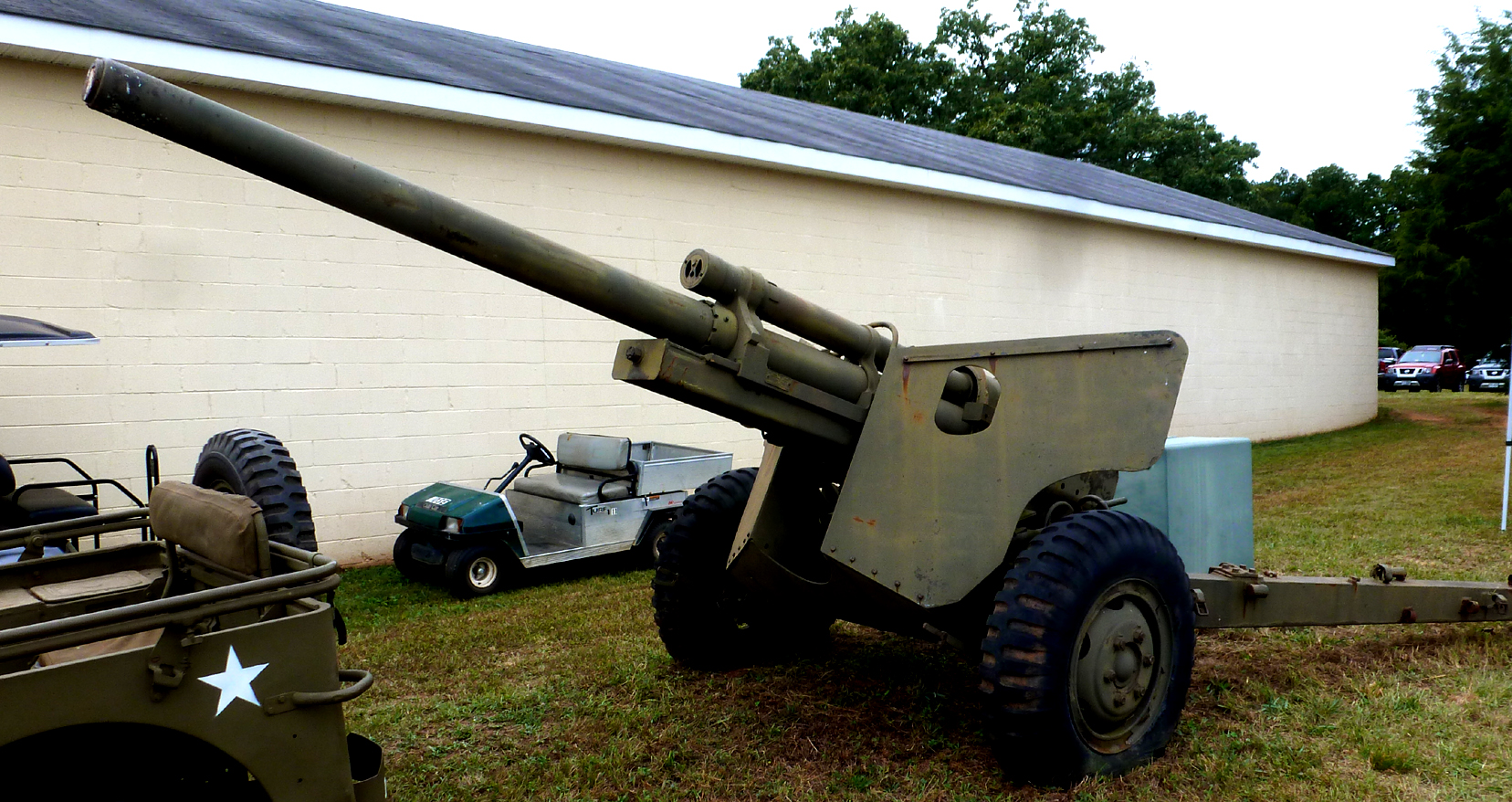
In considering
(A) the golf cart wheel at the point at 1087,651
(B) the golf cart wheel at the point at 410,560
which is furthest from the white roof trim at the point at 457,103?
(A) the golf cart wheel at the point at 1087,651

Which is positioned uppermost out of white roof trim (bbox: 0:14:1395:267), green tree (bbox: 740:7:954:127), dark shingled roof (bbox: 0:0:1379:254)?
green tree (bbox: 740:7:954:127)

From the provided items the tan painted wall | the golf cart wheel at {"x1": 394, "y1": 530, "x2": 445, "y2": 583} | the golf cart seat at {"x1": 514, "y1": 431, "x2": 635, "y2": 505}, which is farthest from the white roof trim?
the golf cart wheel at {"x1": 394, "y1": 530, "x2": 445, "y2": 583}

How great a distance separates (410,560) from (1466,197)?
66.2 ft

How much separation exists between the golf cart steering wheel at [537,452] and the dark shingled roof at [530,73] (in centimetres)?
266

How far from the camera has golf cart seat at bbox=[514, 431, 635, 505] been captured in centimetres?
743

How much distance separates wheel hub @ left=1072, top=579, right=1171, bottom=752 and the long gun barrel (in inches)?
43.4

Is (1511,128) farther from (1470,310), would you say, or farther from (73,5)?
(73,5)

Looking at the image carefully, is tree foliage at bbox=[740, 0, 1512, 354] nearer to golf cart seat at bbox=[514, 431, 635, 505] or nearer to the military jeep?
golf cart seat at bbox=[514, 431, 635, 505]

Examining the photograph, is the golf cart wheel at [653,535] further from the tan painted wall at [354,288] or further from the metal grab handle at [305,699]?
the metal grab handle at [305,699]

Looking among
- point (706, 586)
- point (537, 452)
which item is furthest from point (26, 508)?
point (706, 586)

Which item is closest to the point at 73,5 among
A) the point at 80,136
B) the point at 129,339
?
the point at 80,136

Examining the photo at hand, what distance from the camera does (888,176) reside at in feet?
36.4

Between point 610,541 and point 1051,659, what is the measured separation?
4538 millimetres

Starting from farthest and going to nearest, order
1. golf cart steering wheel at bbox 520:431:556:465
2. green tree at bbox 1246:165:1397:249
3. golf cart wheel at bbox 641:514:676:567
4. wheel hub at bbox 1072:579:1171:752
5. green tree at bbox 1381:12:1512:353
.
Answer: green tree at bbox 1246:165:1397:249 < green tree at bbox 1381:12:1512:353 < golf cart steering wheel at bbox 520:431:556:465 < golf cart wheel at bbox 641:514:676:567 < wheel hub at bbox 1072:579:1171:752
